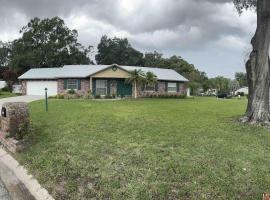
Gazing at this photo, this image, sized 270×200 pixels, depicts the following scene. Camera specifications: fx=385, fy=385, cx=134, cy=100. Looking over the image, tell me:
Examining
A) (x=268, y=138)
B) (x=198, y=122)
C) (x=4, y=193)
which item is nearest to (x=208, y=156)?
(x=268, y=138)

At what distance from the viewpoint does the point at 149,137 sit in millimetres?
10391

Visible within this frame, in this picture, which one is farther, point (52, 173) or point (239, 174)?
point (52, 173)

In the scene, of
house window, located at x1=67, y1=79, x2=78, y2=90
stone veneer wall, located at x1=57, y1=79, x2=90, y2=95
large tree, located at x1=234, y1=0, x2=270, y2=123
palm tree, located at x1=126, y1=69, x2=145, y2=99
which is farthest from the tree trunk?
house window, located at x1=67, y1=79, x2=78, y2=90

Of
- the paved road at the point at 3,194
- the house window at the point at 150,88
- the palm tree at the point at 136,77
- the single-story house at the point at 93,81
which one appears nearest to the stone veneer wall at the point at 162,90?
the single-story house at the point at 93,81

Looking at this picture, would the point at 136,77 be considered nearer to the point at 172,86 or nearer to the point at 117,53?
the point at 172,86

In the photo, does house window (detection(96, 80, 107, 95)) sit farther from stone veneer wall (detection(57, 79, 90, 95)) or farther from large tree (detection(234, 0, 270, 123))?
large tree (detection(234, 0, 270, 123))

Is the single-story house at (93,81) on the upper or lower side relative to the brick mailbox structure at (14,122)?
upper

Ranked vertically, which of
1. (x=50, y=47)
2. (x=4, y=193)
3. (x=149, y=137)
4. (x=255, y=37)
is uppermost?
(x=50, y=47)

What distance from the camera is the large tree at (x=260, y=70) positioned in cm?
1347

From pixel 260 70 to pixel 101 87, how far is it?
27.9 metres

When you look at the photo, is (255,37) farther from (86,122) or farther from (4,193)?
(4,193)

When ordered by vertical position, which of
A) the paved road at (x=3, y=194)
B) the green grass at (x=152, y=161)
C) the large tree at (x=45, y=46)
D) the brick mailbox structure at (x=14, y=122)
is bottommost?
the paved road at (x=3, y=194)

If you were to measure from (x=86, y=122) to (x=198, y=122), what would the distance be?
3984 millimetres

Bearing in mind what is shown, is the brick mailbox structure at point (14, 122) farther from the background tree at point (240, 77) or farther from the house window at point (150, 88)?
the background tree at point (240, 77)
